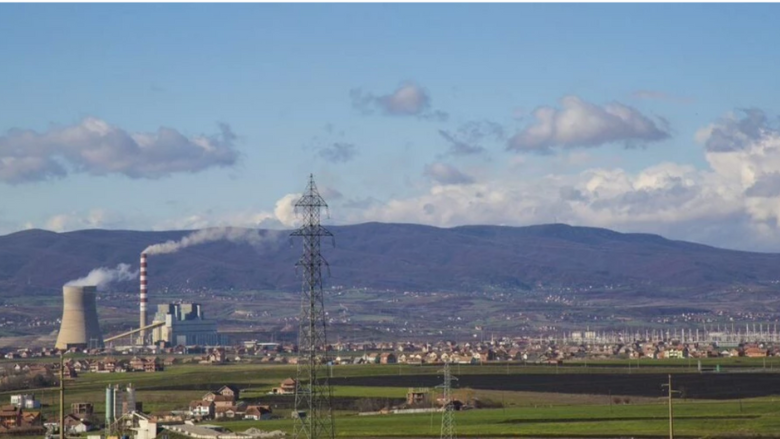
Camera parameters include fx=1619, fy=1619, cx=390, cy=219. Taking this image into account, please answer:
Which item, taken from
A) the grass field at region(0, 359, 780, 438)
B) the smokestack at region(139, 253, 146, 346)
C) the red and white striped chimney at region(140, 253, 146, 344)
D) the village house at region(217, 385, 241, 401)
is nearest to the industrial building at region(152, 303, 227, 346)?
the smokestack at region(139, 253, 146, 346)

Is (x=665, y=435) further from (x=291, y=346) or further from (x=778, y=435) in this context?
(x=291, y=346)

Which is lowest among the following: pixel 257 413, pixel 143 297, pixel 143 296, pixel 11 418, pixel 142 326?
pixel 257 413

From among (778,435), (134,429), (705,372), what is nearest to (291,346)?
(705,372)

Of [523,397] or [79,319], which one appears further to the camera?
[79,319]

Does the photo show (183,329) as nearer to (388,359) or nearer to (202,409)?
(388,359)

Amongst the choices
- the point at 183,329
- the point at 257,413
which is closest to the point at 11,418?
the point at 257,413

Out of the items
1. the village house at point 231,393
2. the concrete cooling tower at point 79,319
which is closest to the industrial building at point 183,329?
the concrete cooling tower at point 79,319
